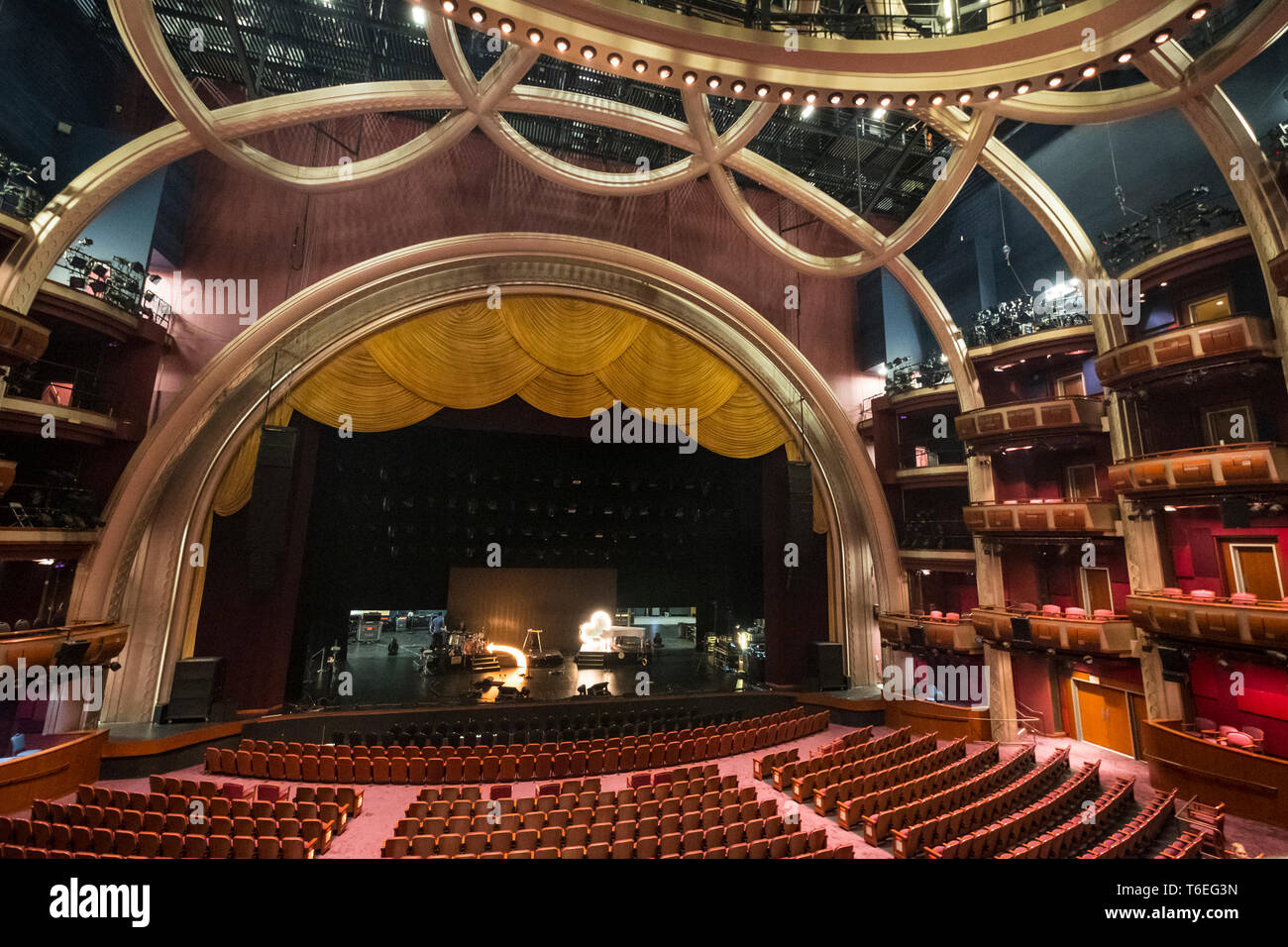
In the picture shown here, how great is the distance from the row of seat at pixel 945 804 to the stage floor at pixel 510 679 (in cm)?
763

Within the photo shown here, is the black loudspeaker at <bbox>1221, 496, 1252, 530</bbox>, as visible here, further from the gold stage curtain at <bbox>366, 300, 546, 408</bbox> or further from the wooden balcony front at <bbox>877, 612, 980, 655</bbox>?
the gold stage curtain at <bbox>366, 300, 546, 408</bbox>

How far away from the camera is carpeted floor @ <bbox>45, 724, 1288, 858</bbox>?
8258 millimetres

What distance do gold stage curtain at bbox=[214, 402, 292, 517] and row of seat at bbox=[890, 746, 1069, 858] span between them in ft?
50.5

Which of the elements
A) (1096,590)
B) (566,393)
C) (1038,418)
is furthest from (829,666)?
(566,393)

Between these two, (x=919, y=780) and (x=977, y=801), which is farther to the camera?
(x=919, y=780)

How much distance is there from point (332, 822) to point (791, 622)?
13.4 metres

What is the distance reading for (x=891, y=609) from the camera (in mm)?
16922

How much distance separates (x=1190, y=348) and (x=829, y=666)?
11.5 meters

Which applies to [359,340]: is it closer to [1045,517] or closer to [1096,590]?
[1045,517]

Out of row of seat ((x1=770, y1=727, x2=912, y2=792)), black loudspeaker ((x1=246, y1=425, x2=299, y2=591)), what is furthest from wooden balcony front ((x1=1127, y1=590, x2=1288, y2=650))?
black loudspeaker ((x1=246, y1=425, x2=299, y2=591))

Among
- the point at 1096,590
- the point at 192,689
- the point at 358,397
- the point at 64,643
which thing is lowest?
the point at 192,689

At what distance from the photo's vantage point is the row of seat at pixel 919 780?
9.00m

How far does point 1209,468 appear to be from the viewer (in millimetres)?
10469
